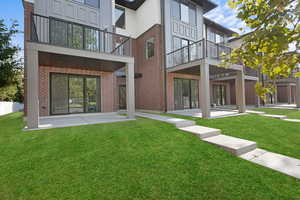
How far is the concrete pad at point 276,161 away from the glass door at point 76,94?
8229 mm

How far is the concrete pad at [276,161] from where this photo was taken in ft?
8.99

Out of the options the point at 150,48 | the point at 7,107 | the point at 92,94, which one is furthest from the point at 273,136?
the point at 7,107

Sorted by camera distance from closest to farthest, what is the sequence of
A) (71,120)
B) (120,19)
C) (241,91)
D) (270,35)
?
(270,35) < (71,120) < (241,91) < (120,19)

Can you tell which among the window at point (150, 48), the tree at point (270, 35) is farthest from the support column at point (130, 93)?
the tree at point (270, 35)

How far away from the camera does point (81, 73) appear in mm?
8422

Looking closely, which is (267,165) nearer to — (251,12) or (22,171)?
(251,12)

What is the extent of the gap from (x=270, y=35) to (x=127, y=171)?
3.07 meters

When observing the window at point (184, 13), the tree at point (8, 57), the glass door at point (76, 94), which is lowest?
the glass door at point (76, 94)

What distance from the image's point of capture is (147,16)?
11.2m

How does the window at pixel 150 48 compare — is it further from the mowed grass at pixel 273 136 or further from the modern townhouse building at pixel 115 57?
the mowed grass at pixel 273 136

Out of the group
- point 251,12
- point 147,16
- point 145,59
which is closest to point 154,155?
point 251,12

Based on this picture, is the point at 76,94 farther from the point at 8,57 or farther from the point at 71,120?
the point at 8,57

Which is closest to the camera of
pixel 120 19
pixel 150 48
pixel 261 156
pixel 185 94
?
pixel 261 156

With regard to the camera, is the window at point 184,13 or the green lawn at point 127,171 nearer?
the green lawn at point 127,171
